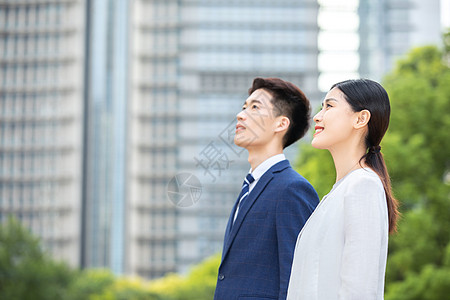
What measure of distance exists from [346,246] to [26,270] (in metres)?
23.4

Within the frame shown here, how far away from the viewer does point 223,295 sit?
2697 mm

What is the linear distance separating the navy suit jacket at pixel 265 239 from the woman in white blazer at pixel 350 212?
1.29 feet

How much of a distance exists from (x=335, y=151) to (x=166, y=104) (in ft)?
136

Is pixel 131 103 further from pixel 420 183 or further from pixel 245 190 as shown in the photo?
pixel 245 190

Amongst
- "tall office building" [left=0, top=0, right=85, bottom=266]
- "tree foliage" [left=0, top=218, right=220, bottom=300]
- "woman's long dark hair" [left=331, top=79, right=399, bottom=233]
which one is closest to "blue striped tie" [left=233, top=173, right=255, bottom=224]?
"woman's long dark hair" [left=331, top=79, right=399, bottom=233]

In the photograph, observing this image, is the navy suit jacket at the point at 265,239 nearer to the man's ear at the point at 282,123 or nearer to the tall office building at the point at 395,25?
the man's ear at the point at 282,123

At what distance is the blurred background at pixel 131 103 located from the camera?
4134cm

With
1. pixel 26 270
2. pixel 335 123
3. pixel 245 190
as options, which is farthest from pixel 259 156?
pixel 26 270

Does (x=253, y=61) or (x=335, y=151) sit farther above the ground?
(x=253, y=61)

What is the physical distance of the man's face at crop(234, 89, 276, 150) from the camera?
298cm

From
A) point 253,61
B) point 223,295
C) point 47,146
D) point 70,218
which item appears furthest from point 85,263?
point 223,295

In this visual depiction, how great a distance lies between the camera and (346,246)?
2.01 m

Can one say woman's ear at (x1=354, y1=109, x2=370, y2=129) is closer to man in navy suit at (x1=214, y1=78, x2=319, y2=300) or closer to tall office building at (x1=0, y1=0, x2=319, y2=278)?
man in navy suit at (x1=214, y1=78, x2=319, y2=300)

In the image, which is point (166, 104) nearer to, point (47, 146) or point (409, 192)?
point (47, 146)
